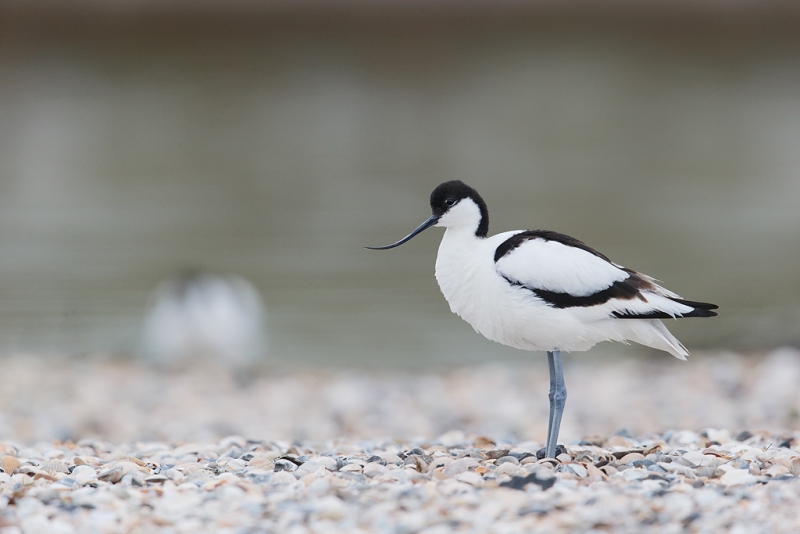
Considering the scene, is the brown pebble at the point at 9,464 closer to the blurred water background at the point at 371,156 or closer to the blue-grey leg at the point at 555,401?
the blue-grey leg at the point at 555,401

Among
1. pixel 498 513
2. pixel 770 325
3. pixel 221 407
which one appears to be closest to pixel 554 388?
pixel 498 513

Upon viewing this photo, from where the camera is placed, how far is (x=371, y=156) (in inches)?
639

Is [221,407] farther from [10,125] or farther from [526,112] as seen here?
[10,125]

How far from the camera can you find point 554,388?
4441mm

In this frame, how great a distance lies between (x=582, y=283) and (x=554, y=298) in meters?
0.15

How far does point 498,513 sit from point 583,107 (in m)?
15.1

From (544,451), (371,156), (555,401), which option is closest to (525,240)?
(555,401)

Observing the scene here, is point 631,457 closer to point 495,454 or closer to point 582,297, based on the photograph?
point 495,454

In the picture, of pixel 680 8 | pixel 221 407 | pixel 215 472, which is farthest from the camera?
pixel 680 8

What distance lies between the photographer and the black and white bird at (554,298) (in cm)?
423

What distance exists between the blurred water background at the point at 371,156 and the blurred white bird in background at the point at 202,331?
32cm

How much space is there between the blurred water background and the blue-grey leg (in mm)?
4917

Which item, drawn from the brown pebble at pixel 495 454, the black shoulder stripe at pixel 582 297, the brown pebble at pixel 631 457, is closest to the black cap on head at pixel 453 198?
the black shoulder stripe at pixel 582 297

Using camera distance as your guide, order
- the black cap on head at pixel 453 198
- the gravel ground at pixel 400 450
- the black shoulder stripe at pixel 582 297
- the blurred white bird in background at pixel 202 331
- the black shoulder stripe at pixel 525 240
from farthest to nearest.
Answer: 1. the blurred white bird in background at pixel 202 331
2. the black cap on head at pixel 453 198
3. the black shoulder stripe at pixel 525 240
4. the black shoulder stripe at pixel 582 297
5. the gravel ground at pixel 400 450
